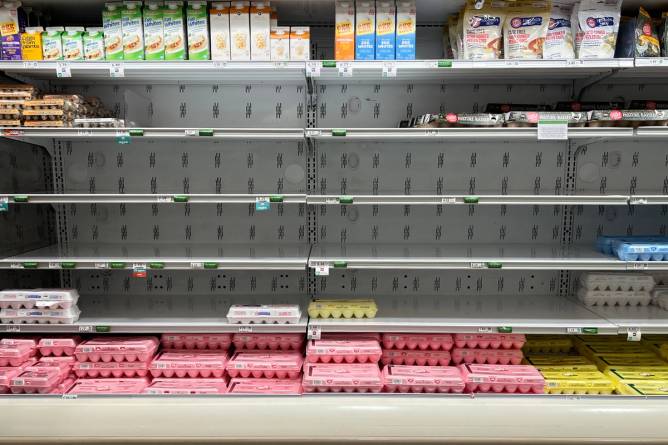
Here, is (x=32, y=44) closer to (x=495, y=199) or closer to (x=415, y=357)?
(x=495, y=199)

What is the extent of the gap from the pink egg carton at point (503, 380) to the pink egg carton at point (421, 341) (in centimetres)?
18

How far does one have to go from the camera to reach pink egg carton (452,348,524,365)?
7.50 feet

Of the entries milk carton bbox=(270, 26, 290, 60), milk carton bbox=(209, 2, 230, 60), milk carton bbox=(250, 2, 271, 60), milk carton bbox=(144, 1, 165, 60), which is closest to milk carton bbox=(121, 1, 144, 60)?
milk carton bbox=(144, 1, 165, 60)

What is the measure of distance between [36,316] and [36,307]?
0.15ft

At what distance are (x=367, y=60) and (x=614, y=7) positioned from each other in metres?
1.26

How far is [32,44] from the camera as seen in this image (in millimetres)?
2160

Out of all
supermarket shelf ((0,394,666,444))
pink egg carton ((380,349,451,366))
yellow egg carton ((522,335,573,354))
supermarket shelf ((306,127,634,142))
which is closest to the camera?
supermarket shelf ((0,394,666,444))

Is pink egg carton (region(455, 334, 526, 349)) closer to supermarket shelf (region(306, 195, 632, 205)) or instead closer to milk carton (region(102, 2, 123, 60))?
supermarket shelf (region(306, 195, 632, 205))

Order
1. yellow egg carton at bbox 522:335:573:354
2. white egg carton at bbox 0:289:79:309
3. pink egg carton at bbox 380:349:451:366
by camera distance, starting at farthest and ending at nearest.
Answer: yellow egg carton at bbox 522:335:573:354
pink egg carton at bbox 380:349:451:366
white egg carton at bbox 0:289:79:309

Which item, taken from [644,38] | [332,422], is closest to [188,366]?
[332,422]

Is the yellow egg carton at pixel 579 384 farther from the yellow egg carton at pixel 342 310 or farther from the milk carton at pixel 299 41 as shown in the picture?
the milk carton at pixel 299 41

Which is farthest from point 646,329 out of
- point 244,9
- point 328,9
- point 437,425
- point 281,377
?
point 244,9

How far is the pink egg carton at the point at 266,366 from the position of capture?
2238mm

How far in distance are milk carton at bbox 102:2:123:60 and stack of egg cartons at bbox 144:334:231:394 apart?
59.3 inches
